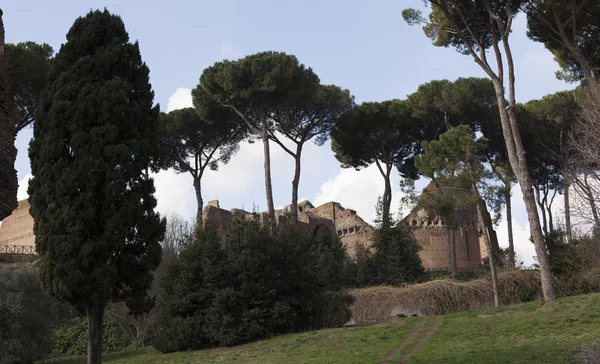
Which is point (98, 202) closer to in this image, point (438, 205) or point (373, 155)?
point (438, 205)

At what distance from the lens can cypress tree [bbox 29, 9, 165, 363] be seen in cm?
1185

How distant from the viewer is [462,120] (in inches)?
1184

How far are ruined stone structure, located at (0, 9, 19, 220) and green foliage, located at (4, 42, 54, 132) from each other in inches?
611

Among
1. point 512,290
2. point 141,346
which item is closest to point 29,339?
point 141,346

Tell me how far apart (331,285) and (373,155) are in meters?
15.5

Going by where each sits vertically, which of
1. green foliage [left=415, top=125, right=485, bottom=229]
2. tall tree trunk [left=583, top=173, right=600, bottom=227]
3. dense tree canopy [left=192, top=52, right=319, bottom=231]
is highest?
dense tree canopy [left=192, top=52, right=319, bottom=231]

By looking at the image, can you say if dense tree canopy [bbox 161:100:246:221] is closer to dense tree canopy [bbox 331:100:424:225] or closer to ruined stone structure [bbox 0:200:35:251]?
dense tree canopy [bbox 331:100:424:225]

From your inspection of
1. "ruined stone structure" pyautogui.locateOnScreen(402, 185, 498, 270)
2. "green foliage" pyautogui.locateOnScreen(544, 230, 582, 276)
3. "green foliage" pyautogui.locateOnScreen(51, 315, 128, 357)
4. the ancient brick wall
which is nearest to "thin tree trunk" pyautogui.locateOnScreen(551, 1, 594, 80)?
"green foliage" pyautogui.locateOnScreen(544, 230, 582, 276)

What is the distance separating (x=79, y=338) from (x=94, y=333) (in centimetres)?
1044

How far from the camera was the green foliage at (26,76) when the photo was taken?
22.1 m

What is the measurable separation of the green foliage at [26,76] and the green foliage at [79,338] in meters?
6.86

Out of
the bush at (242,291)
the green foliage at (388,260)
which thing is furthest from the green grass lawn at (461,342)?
the green foliage at (388,260)

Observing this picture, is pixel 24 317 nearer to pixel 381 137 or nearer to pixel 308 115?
pixel 308 115

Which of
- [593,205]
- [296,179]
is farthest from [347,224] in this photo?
[593,205]
